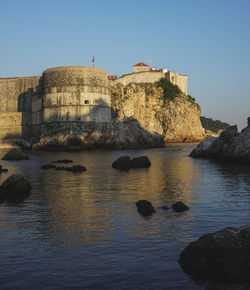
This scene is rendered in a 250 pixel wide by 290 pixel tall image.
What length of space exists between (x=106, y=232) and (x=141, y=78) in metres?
90.5

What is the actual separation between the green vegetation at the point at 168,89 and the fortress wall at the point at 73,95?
124 ft

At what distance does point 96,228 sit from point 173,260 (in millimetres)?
3138

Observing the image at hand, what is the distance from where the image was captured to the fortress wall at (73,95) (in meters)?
61.7

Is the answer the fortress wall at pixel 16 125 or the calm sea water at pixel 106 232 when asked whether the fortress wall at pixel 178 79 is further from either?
the calm sea water at pixel 106 232

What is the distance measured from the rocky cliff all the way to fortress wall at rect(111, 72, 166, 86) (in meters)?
1.76

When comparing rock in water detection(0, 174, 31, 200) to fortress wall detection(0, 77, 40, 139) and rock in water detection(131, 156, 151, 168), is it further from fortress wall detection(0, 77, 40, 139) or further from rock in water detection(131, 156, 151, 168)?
fortress wall detection(0, 77, 40, 139)

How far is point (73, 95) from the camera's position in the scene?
61.7 metres

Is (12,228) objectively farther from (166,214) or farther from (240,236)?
(240,236)

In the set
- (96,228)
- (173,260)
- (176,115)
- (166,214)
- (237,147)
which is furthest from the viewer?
(176,115)

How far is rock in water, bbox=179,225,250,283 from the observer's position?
6.81m

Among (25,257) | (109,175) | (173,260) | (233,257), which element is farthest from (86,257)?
(109,175)

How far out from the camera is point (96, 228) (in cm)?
1023

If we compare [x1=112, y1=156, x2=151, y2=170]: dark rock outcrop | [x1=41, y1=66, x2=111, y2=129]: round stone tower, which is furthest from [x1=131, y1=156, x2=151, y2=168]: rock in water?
[x1=41, y1=66, x2=111, y2=129]: round stone tower

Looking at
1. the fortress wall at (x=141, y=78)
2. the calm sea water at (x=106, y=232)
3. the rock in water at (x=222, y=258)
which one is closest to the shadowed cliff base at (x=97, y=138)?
the fortress wall at (x=141, y=78)
